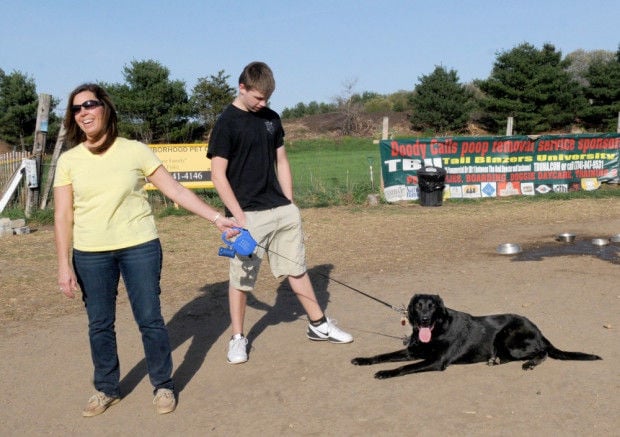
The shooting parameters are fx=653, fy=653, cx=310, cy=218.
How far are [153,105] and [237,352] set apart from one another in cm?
3853

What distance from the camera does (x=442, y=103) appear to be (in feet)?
178

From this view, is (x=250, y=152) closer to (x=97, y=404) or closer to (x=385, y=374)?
(x=385, y=374)

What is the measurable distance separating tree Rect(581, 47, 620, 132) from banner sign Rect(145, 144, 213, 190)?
140ft

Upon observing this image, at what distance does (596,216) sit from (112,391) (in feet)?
36.6

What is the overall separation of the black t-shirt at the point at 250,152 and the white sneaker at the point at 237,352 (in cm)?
94

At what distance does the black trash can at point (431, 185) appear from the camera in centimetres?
1518

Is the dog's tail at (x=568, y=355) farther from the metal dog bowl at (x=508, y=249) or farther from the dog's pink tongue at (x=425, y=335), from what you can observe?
the metal dog bowl at (x=508, y=249)

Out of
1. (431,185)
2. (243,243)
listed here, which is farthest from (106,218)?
(431,185)

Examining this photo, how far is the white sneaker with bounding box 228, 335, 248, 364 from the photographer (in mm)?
4750

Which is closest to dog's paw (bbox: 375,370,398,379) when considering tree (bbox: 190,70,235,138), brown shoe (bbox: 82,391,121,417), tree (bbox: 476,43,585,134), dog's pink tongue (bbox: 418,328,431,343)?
dog's pink tongue (bbox: 418,328,431,343)

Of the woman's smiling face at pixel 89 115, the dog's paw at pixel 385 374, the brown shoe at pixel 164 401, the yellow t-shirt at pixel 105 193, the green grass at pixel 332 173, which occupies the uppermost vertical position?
the woman's smiling face at pixel 89 115

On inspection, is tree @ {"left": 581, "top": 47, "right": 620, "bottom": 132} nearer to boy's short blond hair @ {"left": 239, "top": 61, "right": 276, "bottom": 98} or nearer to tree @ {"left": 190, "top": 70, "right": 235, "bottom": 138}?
tree @ {"left": 190, "top": 70, "right": 235, "bottom": 138}

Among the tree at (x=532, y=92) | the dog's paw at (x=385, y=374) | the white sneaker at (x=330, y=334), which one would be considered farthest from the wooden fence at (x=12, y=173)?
the tree at (x=532, y=92)

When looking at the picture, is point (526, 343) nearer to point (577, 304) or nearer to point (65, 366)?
point (577, 304)
